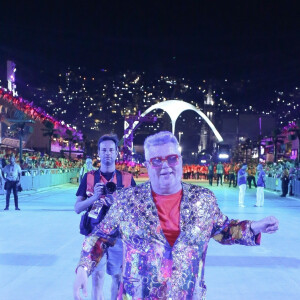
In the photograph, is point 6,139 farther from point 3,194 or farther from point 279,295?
point 279,295

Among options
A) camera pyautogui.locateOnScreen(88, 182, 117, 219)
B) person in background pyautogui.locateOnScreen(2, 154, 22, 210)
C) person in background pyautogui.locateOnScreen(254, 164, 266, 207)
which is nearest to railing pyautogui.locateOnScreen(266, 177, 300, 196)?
person in background pyautogui.locateOnScreen(254, 164, 266, 207)

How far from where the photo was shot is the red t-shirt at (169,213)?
2.65 m

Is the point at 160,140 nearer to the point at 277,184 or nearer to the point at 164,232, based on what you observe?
the point at 164,232

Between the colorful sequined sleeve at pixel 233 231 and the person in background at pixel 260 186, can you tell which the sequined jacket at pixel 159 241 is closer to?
the colorful sequined sleeve at pixel 233 231

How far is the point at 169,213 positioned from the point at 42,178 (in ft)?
92.7

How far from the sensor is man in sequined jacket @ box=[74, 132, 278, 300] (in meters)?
2.58

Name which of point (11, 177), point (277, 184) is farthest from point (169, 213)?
point (277, 184)

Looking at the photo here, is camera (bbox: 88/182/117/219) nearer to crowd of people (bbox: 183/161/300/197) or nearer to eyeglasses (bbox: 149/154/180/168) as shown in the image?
eyeglasses (bbox: 149/154/180/168)

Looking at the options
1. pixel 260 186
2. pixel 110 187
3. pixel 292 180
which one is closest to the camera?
pixel 110 187

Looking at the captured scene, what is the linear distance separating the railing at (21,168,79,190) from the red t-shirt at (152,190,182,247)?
24.6m

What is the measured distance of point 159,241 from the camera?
2623 millimetres

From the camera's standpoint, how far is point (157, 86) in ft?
544

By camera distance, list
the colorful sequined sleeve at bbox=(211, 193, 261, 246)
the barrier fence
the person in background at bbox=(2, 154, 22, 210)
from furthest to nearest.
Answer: the barrier fence < the person in background at bbox=(2, 154, 22, 210) < the colorful sequined sleeve at bbox=(211, 193, 261, 246)

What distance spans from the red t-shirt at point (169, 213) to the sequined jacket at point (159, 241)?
32 millimetres
